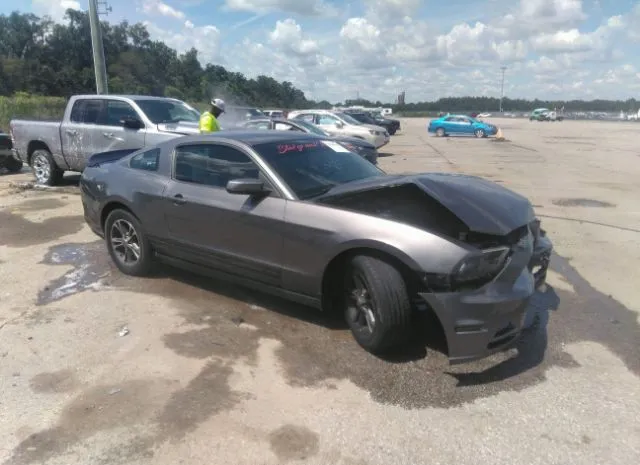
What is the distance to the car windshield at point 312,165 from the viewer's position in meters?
4.38

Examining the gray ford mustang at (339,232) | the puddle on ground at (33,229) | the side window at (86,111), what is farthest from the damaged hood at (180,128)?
the gray ford mustang at (339,232)

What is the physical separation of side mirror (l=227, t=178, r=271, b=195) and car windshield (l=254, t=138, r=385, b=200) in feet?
0.74

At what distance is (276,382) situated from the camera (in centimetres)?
358

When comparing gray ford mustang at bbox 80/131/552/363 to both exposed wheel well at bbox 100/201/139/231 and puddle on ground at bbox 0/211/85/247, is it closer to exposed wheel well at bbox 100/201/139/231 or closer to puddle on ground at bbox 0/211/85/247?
exposed wheel well at bbox 100/201/139/231

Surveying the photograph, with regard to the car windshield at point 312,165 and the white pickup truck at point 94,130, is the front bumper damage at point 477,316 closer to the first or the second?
the car windshield at point 312,165

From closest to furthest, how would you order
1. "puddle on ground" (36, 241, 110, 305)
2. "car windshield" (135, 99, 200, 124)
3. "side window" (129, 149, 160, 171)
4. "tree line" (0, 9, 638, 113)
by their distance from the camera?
1. "puddle on ground" (36, 241, 110, 305)
2. "side window" (129, 149, 160, 171)
3. "car windshield" (135, 99, 200, 124)
4. "tree line" (0, 9, 638, 113)

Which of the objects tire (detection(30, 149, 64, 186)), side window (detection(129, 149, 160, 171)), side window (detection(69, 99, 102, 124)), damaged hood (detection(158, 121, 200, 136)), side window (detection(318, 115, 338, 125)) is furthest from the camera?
side window (detection(318, 115, 338, 125))

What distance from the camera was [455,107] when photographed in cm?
13750

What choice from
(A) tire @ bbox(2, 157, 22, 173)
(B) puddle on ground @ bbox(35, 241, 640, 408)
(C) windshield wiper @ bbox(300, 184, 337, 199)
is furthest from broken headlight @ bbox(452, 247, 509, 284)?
(A) tire @ bbox(2, 157, 22, 173)

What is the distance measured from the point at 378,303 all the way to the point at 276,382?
34.0 inches

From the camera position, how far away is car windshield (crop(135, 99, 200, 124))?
380 inches

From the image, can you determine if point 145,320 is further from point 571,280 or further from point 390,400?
point 571,280

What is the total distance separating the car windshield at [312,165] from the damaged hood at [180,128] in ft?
15.4

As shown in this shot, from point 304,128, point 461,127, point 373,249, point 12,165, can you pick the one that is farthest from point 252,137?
point 461,127
